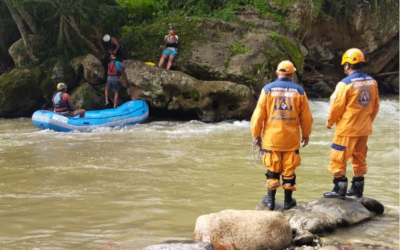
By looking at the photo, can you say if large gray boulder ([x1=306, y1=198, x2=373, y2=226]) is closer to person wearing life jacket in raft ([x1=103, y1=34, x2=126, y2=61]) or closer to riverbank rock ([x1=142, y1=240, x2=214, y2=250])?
riverbank rock ([x1=142, y1=240, x2=214, y2=250])

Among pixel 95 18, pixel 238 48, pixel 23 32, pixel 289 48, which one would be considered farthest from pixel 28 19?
pixel 289 48

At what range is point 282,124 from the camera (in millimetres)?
4738

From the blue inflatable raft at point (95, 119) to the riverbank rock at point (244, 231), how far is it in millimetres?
8215

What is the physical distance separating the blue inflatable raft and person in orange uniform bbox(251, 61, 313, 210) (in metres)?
7.79

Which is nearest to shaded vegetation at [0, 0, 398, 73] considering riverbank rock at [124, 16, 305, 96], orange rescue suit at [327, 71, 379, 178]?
riverbank rock at [124, 16, 305, 96]

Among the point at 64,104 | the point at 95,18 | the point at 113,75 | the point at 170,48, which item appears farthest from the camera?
A: the point at 170,48

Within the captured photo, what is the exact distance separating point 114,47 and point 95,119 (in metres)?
3.03

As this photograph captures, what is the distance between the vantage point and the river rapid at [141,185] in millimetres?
4551

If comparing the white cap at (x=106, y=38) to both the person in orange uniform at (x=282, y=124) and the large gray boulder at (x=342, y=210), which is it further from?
the large gray boulder at (x=342, y=210)

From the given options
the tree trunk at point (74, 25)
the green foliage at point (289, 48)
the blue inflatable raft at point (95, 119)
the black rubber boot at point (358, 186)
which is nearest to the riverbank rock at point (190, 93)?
the blue inflatable raft at point (95, 119)

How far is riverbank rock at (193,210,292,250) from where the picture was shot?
13.0ft

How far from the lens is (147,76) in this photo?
1345 cm

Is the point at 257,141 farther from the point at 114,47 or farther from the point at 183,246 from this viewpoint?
the point at 114,47

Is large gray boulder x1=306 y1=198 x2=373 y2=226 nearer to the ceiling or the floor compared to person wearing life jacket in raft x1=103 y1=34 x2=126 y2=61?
nearer to the floor
